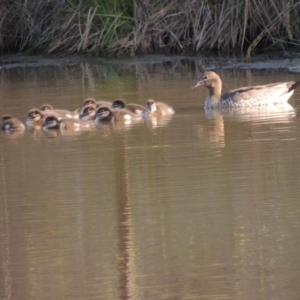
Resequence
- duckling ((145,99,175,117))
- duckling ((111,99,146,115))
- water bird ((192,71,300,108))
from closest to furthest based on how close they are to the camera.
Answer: duckling ((145,99,175,117))
duckling ((111,99,146,115))
water bird ((192,71,300,108))

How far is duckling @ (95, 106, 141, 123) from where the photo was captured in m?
11.0

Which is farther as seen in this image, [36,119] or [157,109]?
[157,109]

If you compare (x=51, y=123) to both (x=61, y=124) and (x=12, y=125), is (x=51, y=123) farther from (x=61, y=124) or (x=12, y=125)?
(x=12, y=125)

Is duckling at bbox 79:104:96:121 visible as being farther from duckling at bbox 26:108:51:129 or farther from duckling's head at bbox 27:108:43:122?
duckling's head at bbox 27:108:43:122

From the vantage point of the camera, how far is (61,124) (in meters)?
10.7

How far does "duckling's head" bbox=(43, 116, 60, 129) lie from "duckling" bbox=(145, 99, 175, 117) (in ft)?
2.98

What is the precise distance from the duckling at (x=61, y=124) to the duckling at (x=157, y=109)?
0.63 meters

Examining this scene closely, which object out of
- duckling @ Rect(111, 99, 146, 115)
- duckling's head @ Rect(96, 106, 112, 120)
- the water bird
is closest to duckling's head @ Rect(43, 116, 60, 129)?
duckling's head @ Rect(96, 106, 112, 120)

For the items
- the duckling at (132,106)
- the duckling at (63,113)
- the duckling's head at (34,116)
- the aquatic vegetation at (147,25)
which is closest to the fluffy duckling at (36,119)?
the duckling's head at (34,116)

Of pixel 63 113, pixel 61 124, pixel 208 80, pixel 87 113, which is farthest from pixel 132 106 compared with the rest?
pixel 208 80

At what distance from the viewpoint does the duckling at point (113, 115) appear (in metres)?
11.0

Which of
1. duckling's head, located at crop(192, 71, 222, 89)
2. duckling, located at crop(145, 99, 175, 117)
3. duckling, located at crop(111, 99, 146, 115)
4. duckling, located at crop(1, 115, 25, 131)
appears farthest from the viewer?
duckling's head, located at crop(192, 71, 222, 89)

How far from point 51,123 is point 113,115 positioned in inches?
24.8

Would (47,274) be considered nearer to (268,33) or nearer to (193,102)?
(193,102)
